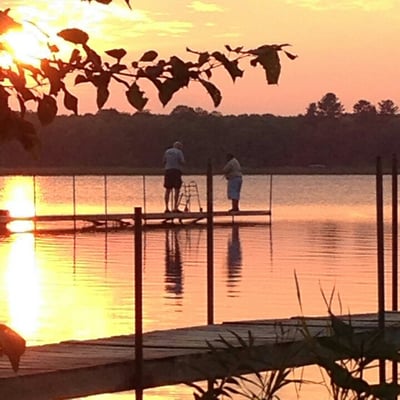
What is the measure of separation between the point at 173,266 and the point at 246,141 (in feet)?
175

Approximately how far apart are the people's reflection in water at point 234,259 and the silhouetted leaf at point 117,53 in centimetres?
1188

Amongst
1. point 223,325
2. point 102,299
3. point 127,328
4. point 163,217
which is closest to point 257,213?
point 163,217

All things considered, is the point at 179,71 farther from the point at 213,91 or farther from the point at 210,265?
the point at 210,265

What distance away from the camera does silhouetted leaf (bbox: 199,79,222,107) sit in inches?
147

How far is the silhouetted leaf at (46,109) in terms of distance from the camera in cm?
360

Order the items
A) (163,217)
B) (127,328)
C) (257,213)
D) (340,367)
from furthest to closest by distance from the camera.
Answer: (257,213)
(163,217)
(127,328)
(340,367)

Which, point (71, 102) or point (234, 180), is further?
point (234, 180)

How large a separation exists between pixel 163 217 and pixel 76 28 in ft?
81.4

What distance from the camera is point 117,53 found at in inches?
146

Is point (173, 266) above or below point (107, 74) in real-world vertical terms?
below

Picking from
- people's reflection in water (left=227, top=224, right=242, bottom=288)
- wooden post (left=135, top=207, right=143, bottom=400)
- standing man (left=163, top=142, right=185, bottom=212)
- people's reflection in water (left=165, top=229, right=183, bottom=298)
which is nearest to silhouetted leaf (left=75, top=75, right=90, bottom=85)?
wooden post (left=135, top=207, right=143, bottom=400)

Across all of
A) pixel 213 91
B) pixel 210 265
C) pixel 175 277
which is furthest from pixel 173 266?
pixel 213 91

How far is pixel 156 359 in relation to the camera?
8047 mm

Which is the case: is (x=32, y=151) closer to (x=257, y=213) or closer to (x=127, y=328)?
(x=127, y=328)
